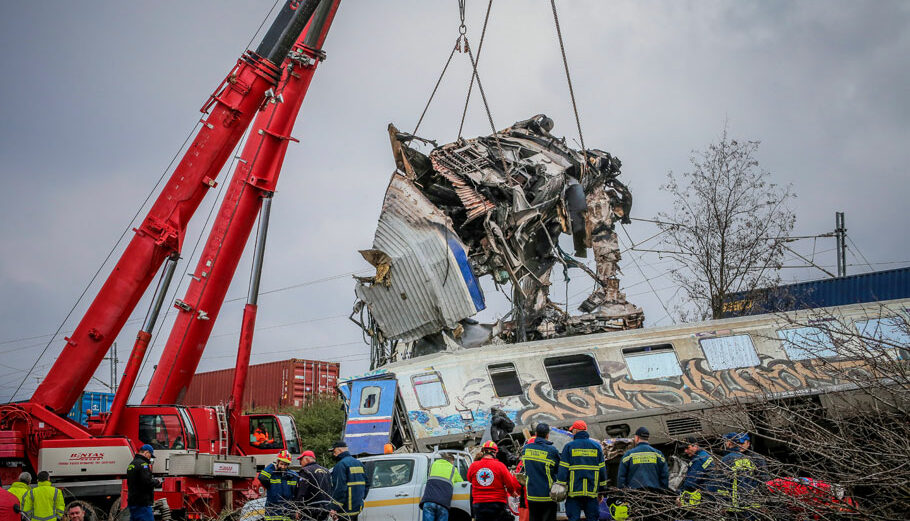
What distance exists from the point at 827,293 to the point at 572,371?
1916 centimetres

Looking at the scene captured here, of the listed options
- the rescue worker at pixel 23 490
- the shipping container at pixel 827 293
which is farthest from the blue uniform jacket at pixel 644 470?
the shipping container at pixel 827 293

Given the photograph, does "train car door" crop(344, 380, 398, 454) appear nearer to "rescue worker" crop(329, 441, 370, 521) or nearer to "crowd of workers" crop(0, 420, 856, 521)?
"crowd of workers" crop(0, 420, 856, 521)

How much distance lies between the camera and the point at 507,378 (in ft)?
51.3

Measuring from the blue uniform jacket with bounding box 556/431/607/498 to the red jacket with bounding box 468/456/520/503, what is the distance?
76 centimetres

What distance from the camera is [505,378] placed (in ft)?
51.3

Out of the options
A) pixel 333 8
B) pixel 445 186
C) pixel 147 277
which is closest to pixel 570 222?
pixel 445 186

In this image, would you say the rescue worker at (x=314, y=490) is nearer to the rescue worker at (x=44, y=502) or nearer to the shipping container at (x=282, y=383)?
the rescue worker at (x=44, y=502)

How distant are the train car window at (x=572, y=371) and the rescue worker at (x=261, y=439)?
227 inches

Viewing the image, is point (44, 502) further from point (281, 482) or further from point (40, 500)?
point (281, 482)

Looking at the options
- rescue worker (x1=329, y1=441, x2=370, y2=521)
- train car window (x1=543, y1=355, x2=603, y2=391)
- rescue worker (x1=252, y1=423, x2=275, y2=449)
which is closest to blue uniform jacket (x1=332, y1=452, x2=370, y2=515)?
rescue worker (x1=329, y1=441, x2=370, y2=521)

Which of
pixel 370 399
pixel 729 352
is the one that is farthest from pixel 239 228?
pixel 729 352

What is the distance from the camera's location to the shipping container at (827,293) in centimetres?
2548

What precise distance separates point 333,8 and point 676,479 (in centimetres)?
1018

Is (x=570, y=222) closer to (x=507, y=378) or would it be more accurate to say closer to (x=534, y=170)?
(x=534, y=170)
